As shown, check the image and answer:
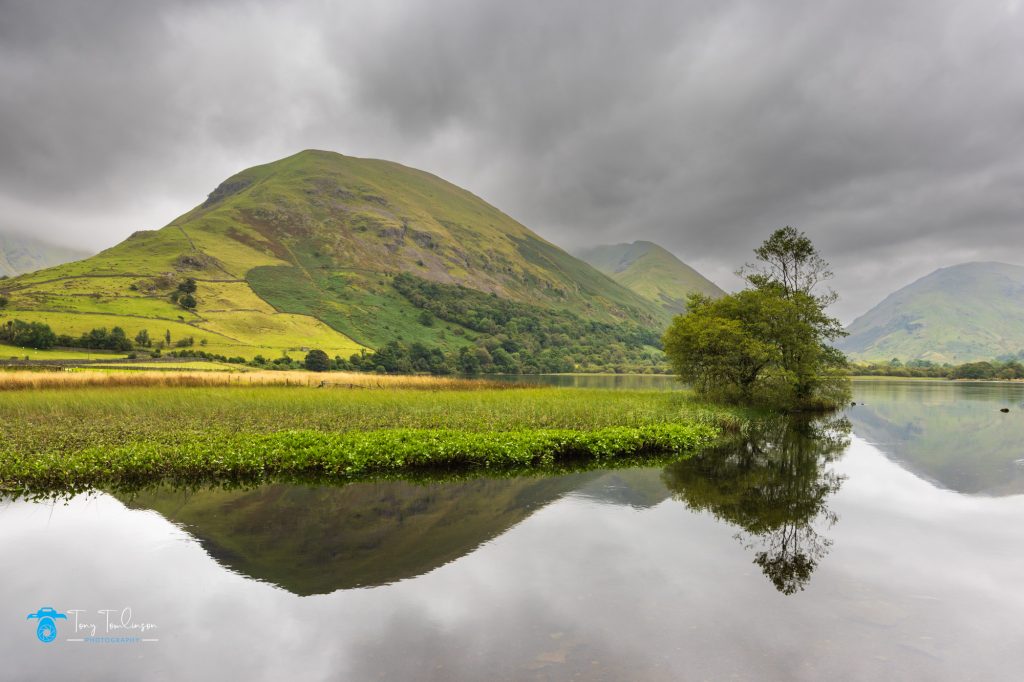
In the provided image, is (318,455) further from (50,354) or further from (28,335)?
(28,335)

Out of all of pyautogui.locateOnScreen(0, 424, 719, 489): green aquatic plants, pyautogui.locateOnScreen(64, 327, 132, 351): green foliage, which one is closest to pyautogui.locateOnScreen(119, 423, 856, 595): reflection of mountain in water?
pyautogui.locateOnScreen(0, 424, 719, 489): green aquatic plants

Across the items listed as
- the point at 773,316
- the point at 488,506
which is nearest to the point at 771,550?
the point at 488,506

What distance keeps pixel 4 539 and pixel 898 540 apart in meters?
28.5

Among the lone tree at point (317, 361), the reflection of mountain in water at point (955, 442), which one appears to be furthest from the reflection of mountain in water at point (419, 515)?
the lone tree at point (317, 361)

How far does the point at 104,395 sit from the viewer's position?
113 feet

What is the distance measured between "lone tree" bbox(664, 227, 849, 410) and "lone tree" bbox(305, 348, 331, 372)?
428 feet

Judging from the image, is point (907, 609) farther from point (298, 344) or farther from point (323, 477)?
point (298, 344)

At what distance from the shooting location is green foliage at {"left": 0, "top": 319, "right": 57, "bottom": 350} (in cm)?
11588

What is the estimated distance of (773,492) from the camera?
22.2 meters

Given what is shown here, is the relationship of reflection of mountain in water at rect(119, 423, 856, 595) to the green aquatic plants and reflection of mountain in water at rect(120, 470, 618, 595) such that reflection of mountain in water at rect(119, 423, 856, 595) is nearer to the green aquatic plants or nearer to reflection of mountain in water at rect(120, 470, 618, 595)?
reflection of mountain in water at rect(120, 470, 618, 595)

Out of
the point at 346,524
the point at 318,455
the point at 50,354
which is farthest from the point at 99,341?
the point at 346,524

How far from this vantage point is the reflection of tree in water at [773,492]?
1470 cm

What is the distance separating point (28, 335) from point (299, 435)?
13936 cm

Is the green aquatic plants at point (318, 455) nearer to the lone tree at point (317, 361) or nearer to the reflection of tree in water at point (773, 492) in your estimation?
the reflection of tree in water at point (773, 492)
